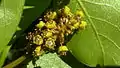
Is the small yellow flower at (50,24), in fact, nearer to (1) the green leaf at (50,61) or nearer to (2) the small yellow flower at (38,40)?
(2) the small yellow flower at (38,40)

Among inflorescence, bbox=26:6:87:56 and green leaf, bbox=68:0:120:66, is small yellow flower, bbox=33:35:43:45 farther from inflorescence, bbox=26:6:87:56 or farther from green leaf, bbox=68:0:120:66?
green leaf, bbox=68:0:120:66

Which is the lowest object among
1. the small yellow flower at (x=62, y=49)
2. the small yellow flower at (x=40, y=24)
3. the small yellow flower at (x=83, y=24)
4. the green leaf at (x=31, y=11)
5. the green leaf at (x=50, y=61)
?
the green leaf at (x=50, y=61)

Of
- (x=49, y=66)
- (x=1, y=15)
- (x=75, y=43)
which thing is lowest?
(x=49, y=66)

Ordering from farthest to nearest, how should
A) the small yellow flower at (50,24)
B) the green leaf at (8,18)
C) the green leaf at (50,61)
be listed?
the green leaf at (50,61)
the small yellow flower at (50,24)
the green leaf at (8,18)

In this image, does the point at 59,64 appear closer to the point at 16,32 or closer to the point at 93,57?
the point at 93,57

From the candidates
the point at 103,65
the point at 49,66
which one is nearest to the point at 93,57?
the point at 103,65

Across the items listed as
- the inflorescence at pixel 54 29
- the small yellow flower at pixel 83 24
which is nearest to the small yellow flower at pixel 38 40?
the inflorescence at pixel 54 29
